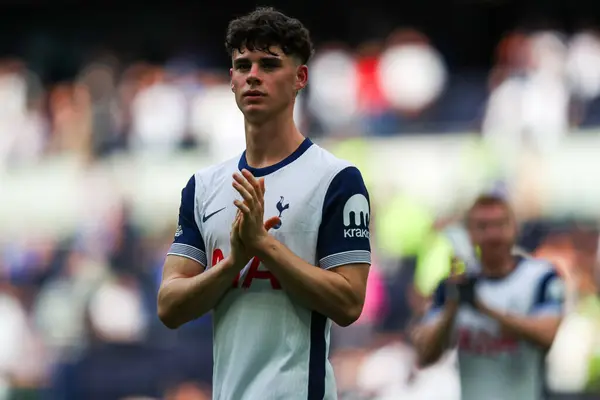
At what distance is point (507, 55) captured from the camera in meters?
13.2

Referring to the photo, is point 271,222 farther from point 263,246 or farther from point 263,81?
point 263,81

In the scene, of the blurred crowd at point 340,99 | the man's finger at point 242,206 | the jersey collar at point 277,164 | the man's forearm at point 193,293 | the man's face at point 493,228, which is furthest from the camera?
the blurred crowd at point 340,99

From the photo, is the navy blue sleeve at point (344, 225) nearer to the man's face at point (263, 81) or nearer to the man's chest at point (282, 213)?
the man's chest at point (282, 213)

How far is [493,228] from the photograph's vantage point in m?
5.38

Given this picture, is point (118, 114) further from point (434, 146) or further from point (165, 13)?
point (434, 146)

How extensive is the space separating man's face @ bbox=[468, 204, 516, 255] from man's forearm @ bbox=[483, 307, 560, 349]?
1.17 feet

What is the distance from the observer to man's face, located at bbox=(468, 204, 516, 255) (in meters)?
5.37

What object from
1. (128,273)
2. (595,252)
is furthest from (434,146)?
(128,273)

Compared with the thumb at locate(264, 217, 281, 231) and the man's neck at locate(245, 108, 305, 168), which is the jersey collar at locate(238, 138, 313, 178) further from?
the thumb at locate(264, 217, 281, 231)

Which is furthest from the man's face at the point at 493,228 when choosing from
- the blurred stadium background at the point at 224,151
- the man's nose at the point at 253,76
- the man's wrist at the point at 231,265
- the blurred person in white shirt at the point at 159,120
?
the blurred person in white shirt at the point at 159,120

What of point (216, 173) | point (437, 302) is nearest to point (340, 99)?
point (437, 302)

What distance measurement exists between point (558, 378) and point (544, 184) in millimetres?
2155

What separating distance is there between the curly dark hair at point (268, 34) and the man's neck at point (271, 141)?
0.20 meters

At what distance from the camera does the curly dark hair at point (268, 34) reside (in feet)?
10.7
